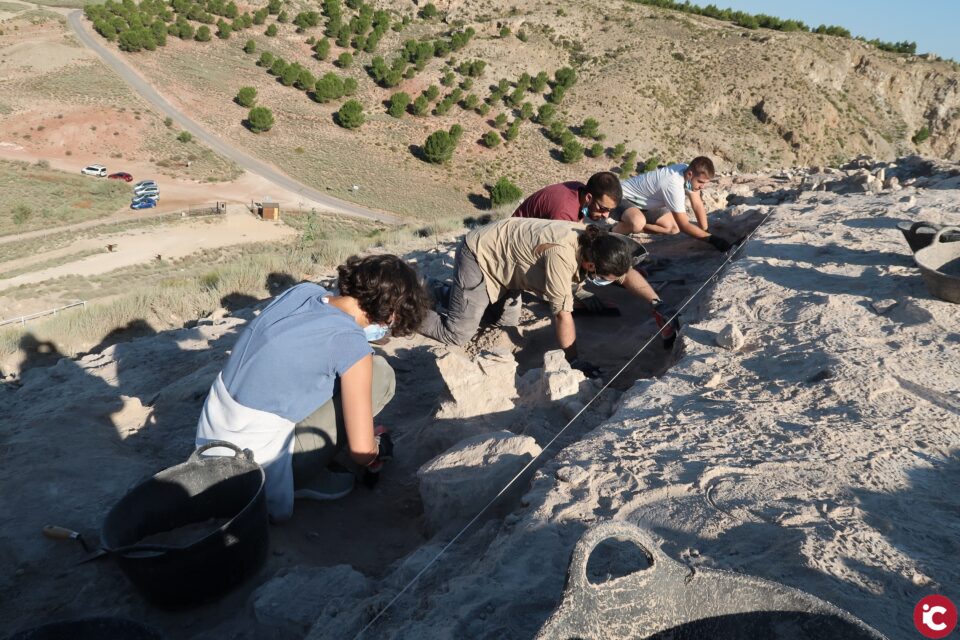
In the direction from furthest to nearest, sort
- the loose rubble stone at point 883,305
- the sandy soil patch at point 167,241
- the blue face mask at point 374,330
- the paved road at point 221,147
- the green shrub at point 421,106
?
the green shrub at point 421,106, the paved road at point 221,147, the sandy soil patch at point 167,241, the loose rubble stone at point 883,305, the blue face mask at point 374,330

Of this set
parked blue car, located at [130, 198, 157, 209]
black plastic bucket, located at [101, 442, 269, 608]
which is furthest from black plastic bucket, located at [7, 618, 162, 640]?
parked blue car, located at [130, 198, 157, 209]

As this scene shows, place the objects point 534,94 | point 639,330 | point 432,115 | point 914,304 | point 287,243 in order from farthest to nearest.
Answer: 1. point 534,94
2. point 432,115
3. point 287,243
4. point 639,330
5. point 914,304

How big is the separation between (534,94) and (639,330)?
3654 centimetres

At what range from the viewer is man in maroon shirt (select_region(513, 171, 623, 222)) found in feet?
16.9

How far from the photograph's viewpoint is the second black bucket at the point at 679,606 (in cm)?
159

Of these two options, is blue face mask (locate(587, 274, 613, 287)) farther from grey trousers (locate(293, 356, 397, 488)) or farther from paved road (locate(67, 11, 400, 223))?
paved road (locate(67, 11, 400, 223))

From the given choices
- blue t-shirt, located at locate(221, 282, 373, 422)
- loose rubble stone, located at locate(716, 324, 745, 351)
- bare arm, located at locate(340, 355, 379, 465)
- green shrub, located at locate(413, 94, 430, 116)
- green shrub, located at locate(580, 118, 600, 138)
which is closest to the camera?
blue t-shirt, located at locate(221, 282, 373, 422)

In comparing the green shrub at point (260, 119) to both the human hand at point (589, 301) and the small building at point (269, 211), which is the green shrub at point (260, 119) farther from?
the human hand at point (589, 301)

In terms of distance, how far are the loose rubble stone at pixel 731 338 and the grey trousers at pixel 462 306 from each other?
1.71 m

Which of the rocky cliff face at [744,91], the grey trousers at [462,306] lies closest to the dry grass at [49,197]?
the grey trousers at [462,306]

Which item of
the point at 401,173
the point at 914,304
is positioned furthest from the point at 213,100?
the point at 914,304

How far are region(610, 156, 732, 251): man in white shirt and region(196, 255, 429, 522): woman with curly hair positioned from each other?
375 centimetres

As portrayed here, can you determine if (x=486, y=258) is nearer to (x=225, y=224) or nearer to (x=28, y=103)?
(x=225, y=224)

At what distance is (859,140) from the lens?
37406 mm
